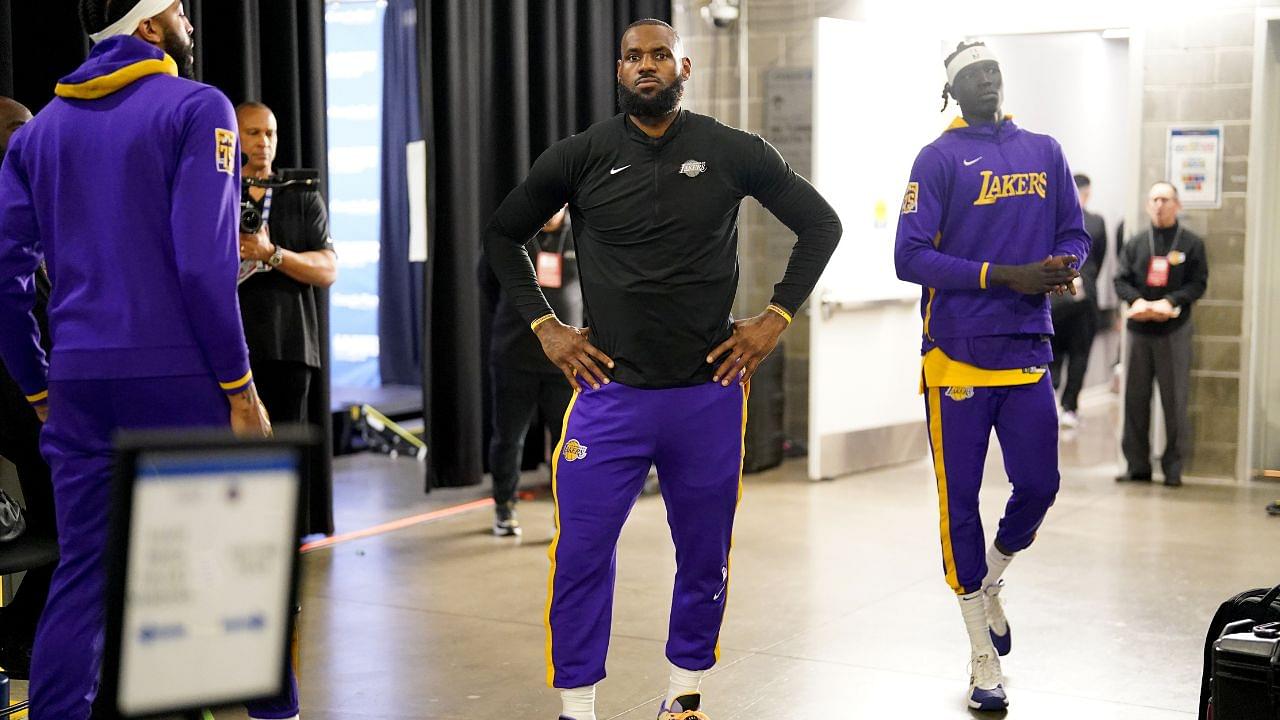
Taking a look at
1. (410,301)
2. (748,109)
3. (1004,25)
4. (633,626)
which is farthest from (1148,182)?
(410,301)

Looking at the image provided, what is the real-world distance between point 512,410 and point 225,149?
3.29m

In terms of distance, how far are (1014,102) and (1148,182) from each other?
14.3ft

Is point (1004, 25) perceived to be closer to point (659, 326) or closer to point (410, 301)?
point (410, 301)

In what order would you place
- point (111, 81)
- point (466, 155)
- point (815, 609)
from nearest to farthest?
point (111, 81) → point (815, 609) → point (466, 155)

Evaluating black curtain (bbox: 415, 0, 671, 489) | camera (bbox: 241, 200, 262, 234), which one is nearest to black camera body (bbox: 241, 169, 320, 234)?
camera (bbox: 241, 200, 262, 234)

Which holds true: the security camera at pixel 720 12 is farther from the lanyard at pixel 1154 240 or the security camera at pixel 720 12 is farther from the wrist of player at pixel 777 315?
the wrist of player at pixel 777 315

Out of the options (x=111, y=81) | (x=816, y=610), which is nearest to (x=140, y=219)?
(x=111, y=81)

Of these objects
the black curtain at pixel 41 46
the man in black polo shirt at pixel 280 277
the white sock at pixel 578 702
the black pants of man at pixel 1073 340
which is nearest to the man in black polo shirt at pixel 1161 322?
the black pants of man at pixel 1073 340

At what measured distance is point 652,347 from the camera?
272 centimetres

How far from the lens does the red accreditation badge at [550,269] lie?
5656 millimetres

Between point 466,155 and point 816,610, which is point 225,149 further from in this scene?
point 466,155

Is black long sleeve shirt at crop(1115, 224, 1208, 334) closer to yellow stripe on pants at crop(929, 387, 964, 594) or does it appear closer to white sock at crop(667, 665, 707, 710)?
yellow stripe on pants at crop(929, 387, 964, 594)

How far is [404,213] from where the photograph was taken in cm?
927

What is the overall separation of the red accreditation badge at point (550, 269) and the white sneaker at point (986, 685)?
2.81 m
